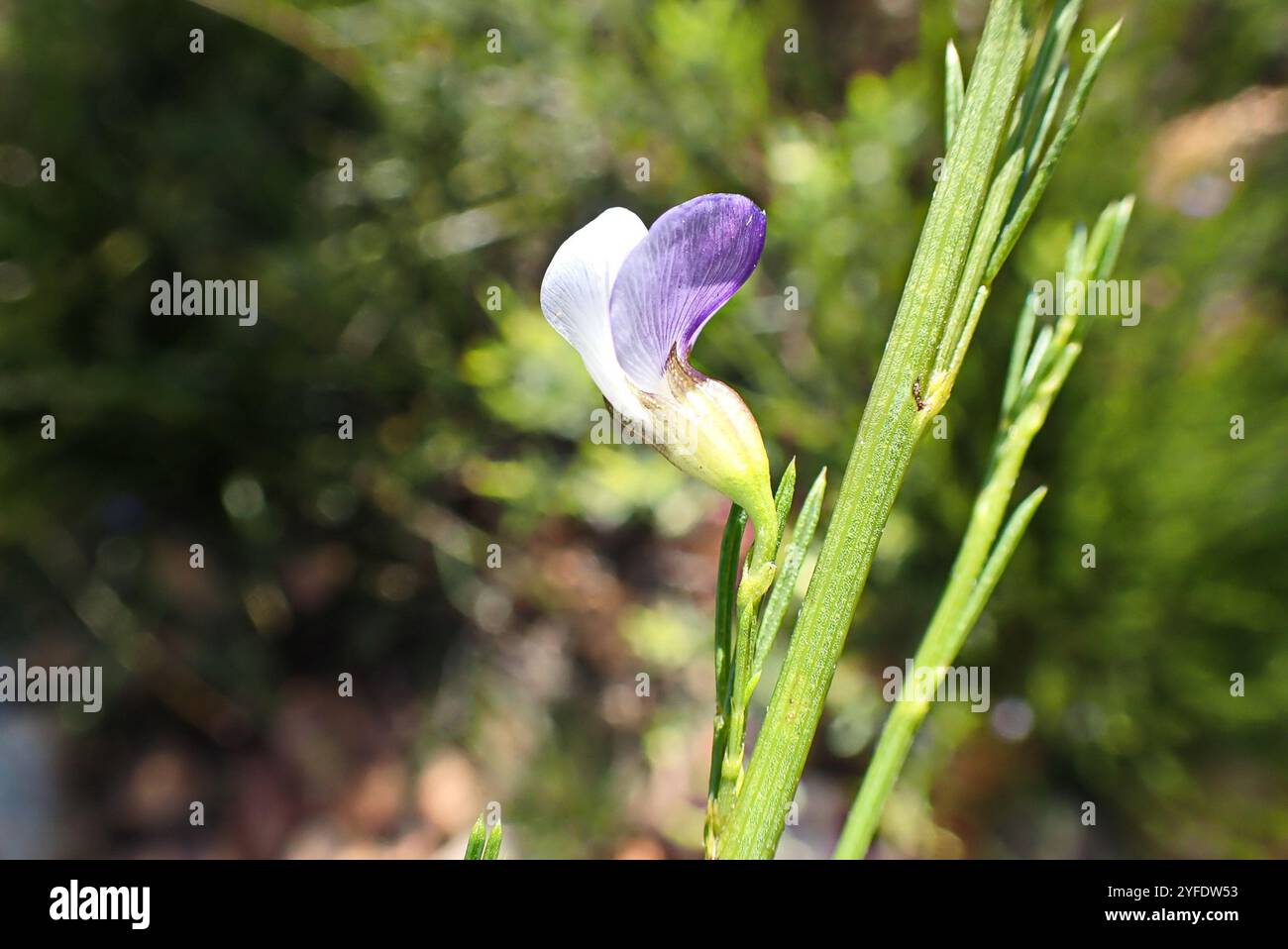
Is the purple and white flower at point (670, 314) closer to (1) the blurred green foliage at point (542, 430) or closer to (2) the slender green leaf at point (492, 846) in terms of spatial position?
(2) the slender green leaf at point (492, 846)

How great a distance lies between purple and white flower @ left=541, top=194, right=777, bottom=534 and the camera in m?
0.28

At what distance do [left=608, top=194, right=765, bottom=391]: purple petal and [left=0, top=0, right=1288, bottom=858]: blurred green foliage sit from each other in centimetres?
87

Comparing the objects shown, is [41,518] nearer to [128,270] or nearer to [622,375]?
[128,270]

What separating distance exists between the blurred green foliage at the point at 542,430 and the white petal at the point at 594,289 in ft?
2.84

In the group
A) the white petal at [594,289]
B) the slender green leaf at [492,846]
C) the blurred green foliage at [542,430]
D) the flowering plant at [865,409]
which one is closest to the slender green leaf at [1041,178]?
the flowering plant at [865,409]

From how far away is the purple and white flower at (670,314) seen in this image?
285mm

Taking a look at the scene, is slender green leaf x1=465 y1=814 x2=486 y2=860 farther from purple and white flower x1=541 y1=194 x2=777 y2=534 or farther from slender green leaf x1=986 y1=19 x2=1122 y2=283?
slender green leaf x1=986 y1=19 x2=1122 y2=283

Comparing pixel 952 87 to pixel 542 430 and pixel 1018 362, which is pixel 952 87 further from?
pixel 542 430

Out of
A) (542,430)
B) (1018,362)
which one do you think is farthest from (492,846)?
(542,430)

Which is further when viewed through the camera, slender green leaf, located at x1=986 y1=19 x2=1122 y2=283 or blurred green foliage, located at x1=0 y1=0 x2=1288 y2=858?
blurred green foliage, located at x1=0 y1=0 x2=1288 y2=858

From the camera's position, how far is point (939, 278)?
0.91 ft

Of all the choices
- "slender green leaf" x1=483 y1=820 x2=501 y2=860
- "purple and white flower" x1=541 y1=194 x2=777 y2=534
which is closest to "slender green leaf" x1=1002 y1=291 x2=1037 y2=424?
"purple and white flower" x1=541 y1=194 x2=777 y2=534

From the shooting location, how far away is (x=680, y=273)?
0.29 meters

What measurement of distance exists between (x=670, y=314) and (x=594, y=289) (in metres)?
0.03
